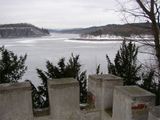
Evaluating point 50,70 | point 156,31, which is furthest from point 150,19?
point 50,70

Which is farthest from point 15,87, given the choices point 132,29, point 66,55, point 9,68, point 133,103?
point 66,55

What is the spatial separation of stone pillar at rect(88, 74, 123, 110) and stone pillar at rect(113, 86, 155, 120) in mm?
540

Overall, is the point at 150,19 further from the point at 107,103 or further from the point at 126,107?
the point at 126,107

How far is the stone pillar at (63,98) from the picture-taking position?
3697 mm

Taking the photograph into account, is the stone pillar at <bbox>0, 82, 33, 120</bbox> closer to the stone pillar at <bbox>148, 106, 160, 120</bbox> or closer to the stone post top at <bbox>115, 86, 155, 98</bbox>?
the stone post top at <bbox>115, 86, 155, 98</bbox>

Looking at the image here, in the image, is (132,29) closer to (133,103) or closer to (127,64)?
(133,103)

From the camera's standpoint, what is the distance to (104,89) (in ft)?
13.5

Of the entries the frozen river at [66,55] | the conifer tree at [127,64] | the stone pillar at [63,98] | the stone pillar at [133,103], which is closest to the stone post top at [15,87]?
the stone pillar at [63,98]

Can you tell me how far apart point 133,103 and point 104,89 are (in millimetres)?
938

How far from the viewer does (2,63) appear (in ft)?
32.7

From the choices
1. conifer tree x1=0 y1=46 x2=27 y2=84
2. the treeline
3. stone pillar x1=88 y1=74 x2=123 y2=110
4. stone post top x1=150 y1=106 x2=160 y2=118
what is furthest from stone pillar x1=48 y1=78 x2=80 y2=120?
conifer tree x1=0 y1=46 x2=27 y2=84

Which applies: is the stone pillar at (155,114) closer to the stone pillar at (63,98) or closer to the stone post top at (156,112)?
the stone post top at (156,112)

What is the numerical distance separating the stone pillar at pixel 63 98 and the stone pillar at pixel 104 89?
0.54m

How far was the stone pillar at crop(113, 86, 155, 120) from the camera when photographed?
10.6 feet
